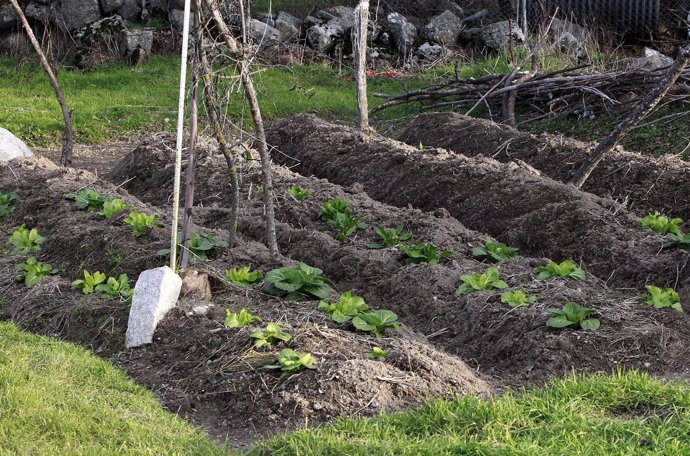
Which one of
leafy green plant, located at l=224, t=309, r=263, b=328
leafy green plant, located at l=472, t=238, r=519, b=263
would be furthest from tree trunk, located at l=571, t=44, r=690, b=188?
leafy green plant, located at l=224, t=309, r=263, b=328

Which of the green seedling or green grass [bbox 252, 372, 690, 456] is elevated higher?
green grass [bbox 252, 372, 690, 456]

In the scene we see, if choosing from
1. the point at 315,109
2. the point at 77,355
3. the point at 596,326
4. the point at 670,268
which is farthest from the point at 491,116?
the point at 77,355

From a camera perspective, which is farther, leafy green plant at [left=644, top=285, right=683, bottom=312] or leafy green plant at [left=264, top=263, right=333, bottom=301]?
leafy green plant at [left=264, top=263, right=333, bottom=301]

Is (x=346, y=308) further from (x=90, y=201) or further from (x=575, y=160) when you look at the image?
(x=575, y=160)

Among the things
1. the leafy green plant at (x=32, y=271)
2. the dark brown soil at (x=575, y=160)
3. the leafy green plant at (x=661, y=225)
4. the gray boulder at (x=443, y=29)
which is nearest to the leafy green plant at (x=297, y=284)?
the leafy green plant at (x=32, y=271)

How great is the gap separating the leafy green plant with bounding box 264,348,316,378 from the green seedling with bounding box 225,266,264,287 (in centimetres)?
117

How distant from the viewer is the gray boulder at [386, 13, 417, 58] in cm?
1809

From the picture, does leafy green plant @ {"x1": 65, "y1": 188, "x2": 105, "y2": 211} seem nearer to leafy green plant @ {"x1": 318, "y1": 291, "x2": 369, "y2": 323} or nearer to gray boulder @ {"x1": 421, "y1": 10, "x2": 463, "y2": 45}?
leafy green plant @ {"x1": 318, "y1": 291, "x2": 369, "y2": 323}

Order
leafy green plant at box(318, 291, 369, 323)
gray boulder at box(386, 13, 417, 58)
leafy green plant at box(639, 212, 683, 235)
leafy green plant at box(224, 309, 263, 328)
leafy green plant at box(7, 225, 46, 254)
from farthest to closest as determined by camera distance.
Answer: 1. gray boulder at box(386, 13, 417, 58)
2. leafy green plant at box(7, 225, 46, 254)
3. leafy green plant at box(639, 212, 683, 235)
4. leafy green plant at box(318, 291, 369, 323)
5. leafy green plant at box(224, 309, 263, 328)

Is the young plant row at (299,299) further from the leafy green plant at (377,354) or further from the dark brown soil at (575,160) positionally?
the dark brown soil at (575,160)

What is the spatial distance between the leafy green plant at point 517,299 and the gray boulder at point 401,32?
42.7ft

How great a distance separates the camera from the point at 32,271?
21.1ft

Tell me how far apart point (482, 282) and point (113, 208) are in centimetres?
309

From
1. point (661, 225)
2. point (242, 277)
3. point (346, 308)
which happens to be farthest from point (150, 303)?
point (661, 225)
